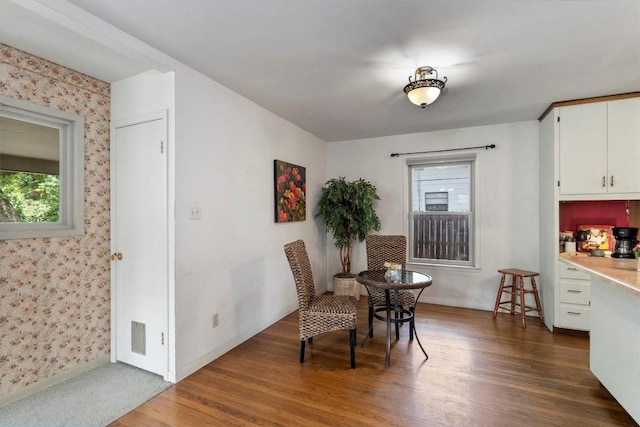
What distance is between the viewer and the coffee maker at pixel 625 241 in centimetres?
226

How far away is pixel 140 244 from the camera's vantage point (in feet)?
8.16

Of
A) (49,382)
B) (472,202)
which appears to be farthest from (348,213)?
(49,382)

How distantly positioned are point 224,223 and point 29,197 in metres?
1.44

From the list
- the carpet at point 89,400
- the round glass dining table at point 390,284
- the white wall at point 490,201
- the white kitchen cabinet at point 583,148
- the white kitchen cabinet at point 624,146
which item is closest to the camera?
the carpet at point 89,400

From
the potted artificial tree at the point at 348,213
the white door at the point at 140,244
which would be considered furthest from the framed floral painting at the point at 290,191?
the white door at the point at 140,244

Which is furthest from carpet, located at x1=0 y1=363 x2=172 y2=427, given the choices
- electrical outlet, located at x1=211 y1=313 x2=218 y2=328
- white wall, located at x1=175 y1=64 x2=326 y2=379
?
electrical outlet, located at x1=211 y1=313 x2=218 y2=328

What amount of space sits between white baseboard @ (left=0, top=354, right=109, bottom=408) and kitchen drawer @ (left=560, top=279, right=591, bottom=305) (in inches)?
181

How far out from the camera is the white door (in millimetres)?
2383

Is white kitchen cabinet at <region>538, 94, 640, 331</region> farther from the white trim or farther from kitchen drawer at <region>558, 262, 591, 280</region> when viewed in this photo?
the white trim

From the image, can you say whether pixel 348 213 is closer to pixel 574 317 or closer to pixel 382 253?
pixel 382 253

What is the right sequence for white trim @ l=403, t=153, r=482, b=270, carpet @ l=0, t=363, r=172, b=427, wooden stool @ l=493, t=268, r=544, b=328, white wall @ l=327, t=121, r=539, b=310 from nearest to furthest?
carpet @ l=0, t=363, r=172, b=427
wooden stool @ l=493, t=268, r=544, b=328
white wall @ l=327, t=121, r=539, b=310
white trim @ l=403, t=153, r=482, b=270

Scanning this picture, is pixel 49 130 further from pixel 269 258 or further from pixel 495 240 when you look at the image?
pixel 495 240

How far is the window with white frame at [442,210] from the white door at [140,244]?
11.4 feet

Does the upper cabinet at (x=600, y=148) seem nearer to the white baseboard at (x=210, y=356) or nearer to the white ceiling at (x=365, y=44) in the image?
the white ceiling at (x=365, y=44)
